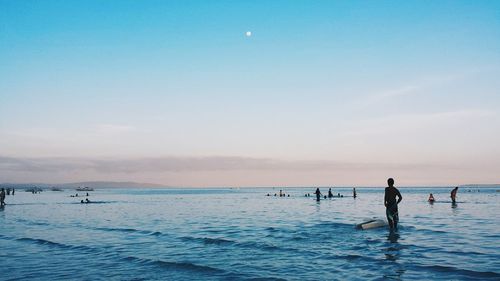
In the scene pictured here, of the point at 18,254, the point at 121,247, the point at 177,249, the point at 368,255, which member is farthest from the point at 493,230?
the point at 18,254

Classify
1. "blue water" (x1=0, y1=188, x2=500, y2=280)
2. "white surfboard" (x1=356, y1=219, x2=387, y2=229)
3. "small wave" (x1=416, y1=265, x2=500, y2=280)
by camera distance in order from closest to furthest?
"small wave" (x1=416, y1=265, x2=500, y2=280), "blue water" (x1=0, y1=188, x2=500, y2=280), "white surfboard" (x1=356, y1=219, x2=387, y2=229)

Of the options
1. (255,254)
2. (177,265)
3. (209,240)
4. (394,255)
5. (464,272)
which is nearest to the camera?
(464,272)

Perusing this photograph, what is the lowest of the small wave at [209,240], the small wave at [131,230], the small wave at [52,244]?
the small wave at [131,230]

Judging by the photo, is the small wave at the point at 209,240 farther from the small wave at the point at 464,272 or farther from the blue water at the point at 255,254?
the small wave at the point at 464,272

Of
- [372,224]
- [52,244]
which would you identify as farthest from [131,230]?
[372,224]

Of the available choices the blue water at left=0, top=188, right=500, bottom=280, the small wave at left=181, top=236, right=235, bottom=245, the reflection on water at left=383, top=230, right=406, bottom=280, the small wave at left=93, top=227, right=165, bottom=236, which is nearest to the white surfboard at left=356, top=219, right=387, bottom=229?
the blue water at left=0, top=188, right=500, bottom=280

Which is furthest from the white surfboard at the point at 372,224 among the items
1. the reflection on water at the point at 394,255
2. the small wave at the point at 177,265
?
the small wave at the point at 177,265

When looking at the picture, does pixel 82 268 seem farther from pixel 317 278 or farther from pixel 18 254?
pixel 317 278

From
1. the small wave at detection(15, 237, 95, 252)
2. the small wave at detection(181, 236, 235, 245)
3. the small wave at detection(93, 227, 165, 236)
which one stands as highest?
the small wave at detection(15, 237, 95, 252)

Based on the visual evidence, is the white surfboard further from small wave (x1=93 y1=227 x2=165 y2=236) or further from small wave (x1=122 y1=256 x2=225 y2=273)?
small wave (x1=122 y1=256 x2=225 y2=273)

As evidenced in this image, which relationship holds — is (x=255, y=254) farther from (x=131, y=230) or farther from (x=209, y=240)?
(x=131, y=230)

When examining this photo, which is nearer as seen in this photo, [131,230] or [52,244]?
[52,244]

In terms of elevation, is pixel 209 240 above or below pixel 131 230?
above

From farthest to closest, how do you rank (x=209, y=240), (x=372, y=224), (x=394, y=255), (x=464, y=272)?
(x=372, y=224) → (x=209, y=240) → (x=394, y=255) → (x=464, y=272)
